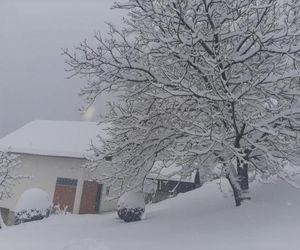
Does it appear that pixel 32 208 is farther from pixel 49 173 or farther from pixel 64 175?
pixel 49 173

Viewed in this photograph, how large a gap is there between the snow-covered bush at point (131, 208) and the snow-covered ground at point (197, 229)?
33cm

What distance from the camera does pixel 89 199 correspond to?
2519 cm

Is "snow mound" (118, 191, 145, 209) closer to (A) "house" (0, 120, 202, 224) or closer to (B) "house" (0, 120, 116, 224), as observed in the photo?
(A) "house" (0, 120, 202, 224)

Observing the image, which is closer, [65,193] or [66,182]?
[65,193]

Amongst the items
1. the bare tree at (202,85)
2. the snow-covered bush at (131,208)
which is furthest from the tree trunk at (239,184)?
the snow-covered bush at (131,208)

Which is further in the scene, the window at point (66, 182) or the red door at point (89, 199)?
the window at point (66, 182)

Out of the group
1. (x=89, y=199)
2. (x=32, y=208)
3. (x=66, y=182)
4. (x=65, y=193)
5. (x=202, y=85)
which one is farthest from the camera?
(x=66, y=182)

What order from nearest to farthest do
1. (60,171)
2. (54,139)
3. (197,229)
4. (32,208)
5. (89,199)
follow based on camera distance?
1. (197,229)
2. (32,208)
3. (89,199)
4. (60,171)
5. (54,139)

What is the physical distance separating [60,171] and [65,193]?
1369 mm

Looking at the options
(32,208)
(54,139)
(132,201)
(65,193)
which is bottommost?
(32,208)

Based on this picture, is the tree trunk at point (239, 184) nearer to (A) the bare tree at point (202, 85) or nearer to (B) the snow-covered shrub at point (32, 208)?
(A) the bare tree at point (202, 85)

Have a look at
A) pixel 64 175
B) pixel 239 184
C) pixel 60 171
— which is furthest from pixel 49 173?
pixel 239 184

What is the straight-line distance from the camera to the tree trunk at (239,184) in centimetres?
1061

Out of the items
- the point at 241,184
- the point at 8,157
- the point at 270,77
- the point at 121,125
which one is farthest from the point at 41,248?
the point at 8,157
